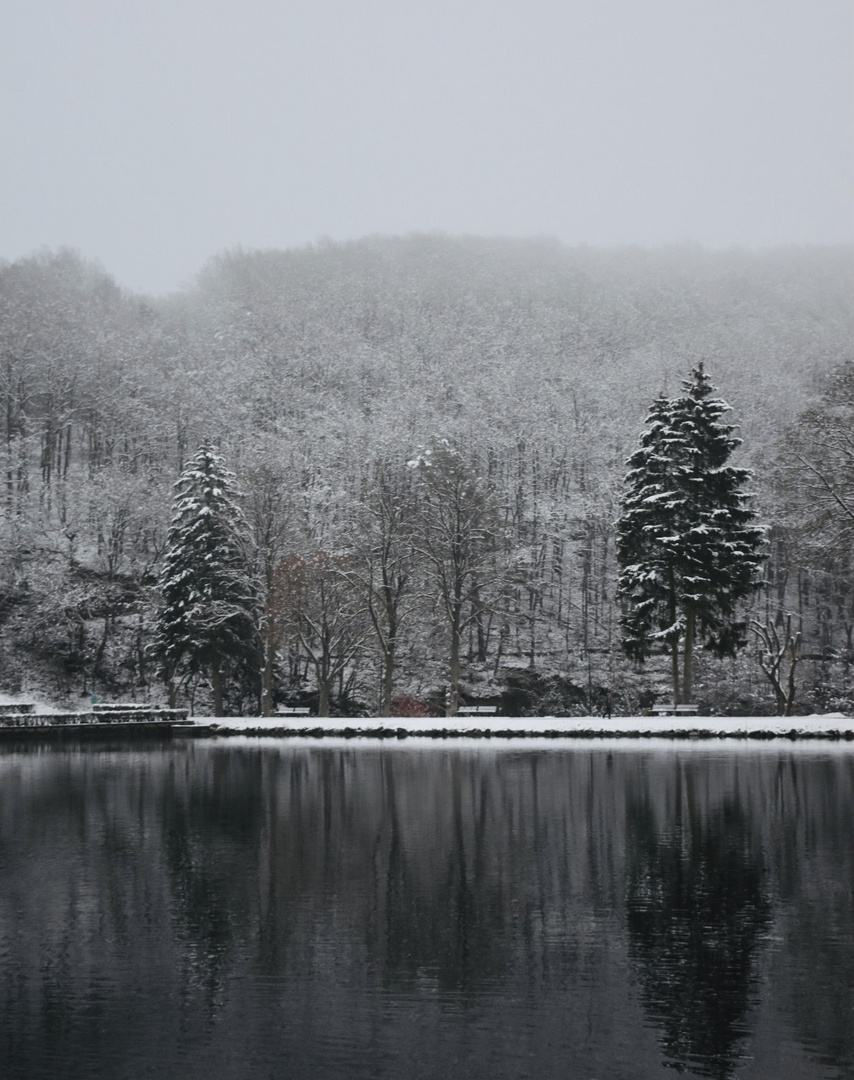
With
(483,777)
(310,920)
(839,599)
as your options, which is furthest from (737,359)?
(310,920)

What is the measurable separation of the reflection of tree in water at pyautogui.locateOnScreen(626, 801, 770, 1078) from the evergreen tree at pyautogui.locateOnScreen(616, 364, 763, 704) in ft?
88.5

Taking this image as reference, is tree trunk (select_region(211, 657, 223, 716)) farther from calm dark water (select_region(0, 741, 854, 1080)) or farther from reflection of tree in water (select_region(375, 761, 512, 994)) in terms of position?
reflection of tree in water (select_region(375, 761, 512, 994))

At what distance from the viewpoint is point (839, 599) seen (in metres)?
75.4

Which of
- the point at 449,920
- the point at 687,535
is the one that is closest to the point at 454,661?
the point at 687,535

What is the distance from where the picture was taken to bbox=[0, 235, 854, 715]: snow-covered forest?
50.4 meters

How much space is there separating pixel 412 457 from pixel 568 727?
47.4 meters

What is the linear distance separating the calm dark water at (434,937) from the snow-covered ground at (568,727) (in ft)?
51.0

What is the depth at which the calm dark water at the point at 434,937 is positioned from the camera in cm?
834

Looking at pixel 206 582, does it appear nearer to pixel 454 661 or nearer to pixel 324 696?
pixel 324 696

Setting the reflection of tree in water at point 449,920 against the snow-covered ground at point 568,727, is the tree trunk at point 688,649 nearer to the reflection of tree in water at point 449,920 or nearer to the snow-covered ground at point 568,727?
the snow-covered ground at point 568,727

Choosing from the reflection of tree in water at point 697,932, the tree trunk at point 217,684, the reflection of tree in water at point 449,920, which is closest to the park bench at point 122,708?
the tree trunk at point 217,684

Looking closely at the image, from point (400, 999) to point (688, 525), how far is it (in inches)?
1481

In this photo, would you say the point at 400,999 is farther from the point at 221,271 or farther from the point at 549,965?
the point at 221,271

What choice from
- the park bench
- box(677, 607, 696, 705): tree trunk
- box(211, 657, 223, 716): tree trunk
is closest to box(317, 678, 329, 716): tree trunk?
box(211, 657, 223, 716): tree trunk
